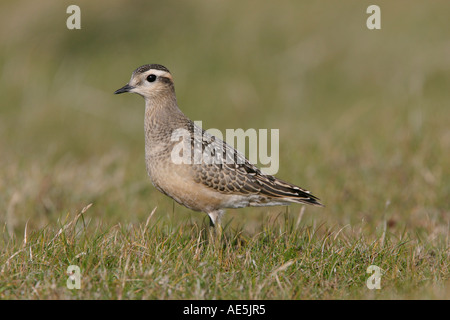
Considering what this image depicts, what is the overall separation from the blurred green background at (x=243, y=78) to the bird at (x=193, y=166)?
3.06 meters

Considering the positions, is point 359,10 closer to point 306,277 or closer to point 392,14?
point 392,14

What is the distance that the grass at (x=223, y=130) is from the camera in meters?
5.87

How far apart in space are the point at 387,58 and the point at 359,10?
1.94 m

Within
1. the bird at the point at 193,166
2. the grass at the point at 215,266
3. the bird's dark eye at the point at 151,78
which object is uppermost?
the bird's dark eye at the point at 151,78

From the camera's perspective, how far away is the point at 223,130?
48.5ft

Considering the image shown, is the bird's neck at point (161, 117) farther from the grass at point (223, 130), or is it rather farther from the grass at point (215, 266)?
the grass at point (215, 266)

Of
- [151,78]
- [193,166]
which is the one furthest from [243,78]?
[193,166]

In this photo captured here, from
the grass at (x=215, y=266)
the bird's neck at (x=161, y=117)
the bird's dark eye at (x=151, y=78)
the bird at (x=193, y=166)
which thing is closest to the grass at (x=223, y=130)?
the grass at (x=215, y=266)

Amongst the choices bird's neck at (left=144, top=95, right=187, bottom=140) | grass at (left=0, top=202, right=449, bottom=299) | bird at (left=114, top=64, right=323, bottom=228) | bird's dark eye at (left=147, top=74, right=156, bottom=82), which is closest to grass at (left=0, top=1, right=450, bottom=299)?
grass at (left=0, top=202, right=449, bottom=299)

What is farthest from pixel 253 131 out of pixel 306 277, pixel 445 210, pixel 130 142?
pixel 306 277

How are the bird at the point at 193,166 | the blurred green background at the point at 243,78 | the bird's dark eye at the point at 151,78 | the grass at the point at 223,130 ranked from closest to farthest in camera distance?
the grass at the point at 223,130 < the bird at the point at 193,166 < the bird's dark eye at the point at 151,78 < the blurred green background at the point at 243,78

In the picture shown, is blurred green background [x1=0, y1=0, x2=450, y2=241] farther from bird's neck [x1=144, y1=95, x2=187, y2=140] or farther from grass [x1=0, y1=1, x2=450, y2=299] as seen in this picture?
bird's neck [x1=144, y1=95, x2=187, y2=140]

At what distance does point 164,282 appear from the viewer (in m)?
5.51

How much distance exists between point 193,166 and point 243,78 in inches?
412
